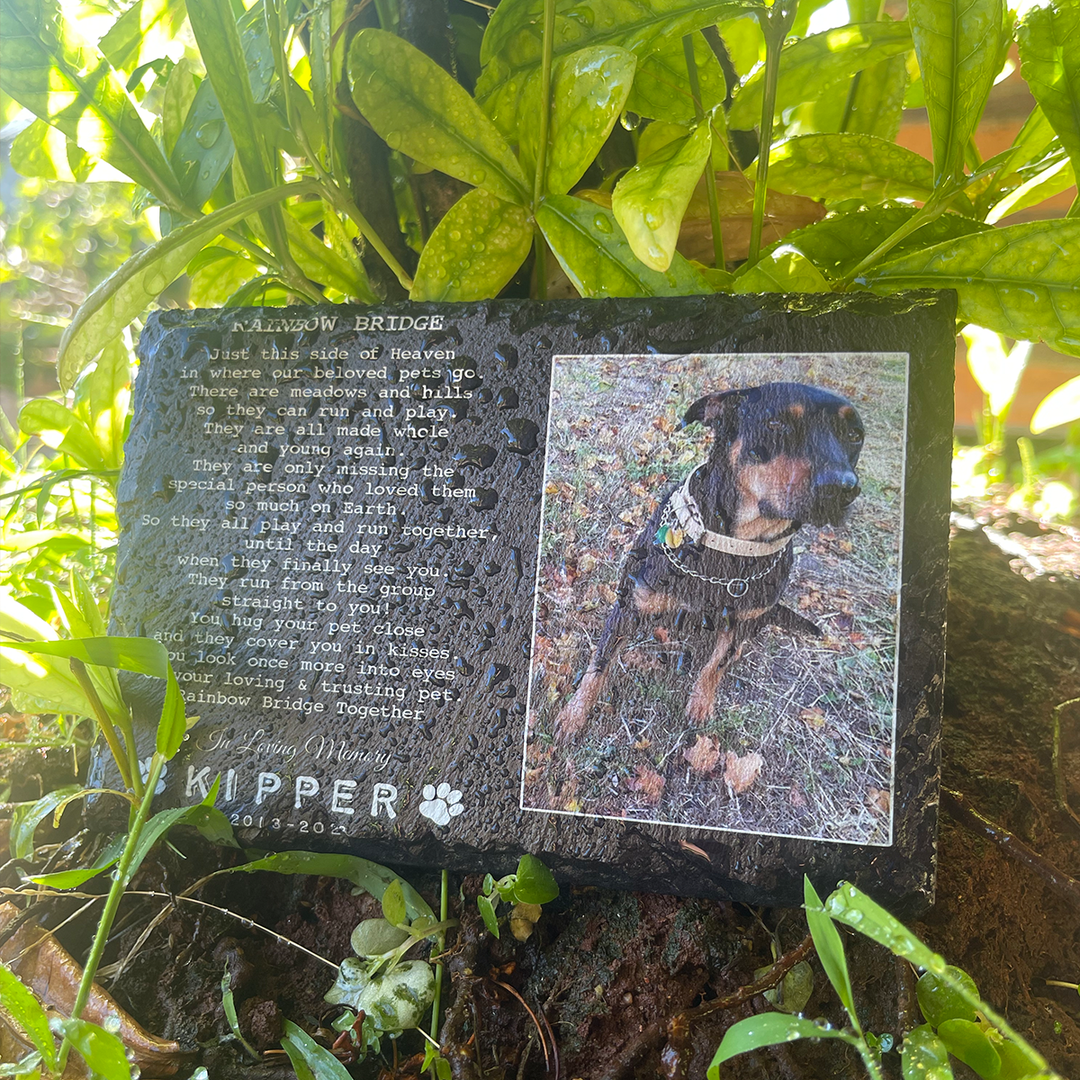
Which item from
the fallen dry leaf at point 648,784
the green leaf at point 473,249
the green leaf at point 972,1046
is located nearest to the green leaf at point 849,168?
the green leaf at point 473,249

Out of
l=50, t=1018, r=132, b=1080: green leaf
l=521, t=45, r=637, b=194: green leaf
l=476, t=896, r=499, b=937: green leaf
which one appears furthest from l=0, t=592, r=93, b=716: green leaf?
l=521, t=45, r=637, b=194: green leaf

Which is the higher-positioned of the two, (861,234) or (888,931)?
(861,234)

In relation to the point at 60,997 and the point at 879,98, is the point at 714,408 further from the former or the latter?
the point at 60,997

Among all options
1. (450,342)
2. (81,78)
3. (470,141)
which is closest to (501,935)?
(450,342)

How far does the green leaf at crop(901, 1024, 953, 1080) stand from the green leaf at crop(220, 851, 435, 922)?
1.18 feet

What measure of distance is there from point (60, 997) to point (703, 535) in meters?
0.65

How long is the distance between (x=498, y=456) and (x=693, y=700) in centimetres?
26

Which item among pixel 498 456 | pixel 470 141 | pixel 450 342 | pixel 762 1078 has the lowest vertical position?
pixel 762 1078

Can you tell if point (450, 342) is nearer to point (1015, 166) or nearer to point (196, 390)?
point (196, 390)

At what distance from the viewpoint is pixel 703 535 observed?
0.57 meters

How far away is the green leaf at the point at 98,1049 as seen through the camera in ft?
1.43

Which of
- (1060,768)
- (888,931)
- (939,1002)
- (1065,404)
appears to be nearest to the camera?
(888,931)

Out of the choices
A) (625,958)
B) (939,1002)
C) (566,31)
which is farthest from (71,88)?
(939,1002)

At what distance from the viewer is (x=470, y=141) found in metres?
0.63
